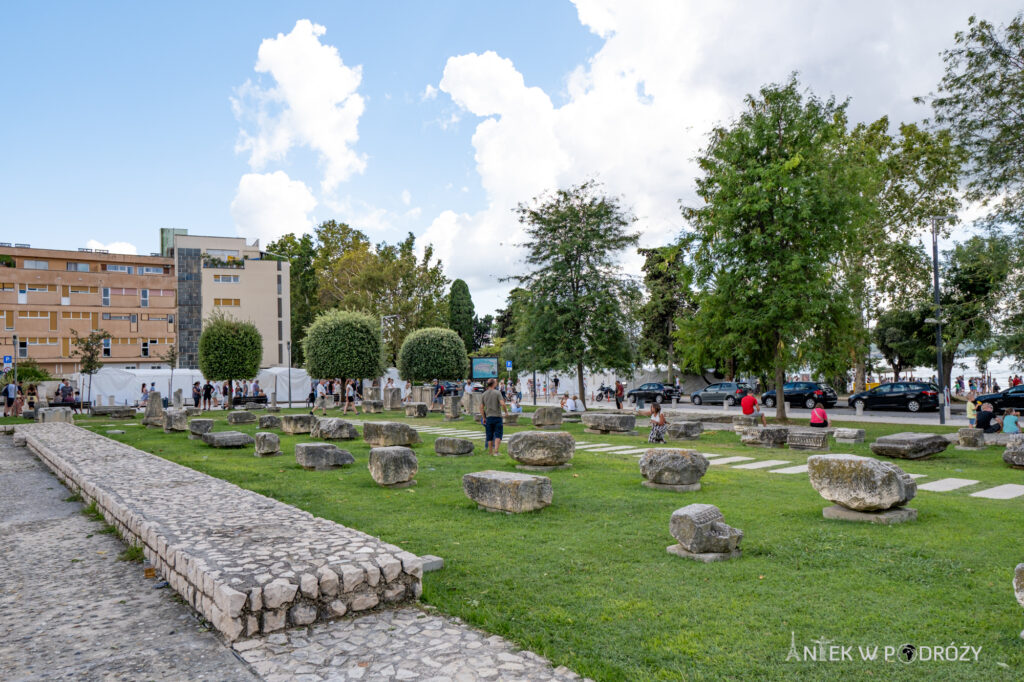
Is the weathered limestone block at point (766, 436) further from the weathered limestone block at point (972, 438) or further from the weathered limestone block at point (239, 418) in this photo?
the weathered limestone block at point (239, 418)

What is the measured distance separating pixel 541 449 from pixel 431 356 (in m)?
27.2

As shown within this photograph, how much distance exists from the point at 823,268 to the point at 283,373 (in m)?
34.8

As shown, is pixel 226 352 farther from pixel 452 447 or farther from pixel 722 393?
pixel 722 393

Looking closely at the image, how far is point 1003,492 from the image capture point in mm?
9547

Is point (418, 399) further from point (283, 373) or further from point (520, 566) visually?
point (520, 566)

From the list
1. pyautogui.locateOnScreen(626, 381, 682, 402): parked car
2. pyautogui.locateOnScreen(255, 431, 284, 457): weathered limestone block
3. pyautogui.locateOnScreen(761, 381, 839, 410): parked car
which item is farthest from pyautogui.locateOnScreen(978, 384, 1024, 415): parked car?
pyautogui.locateOnScreen(255, 431, 284, 457): weathered limestone block

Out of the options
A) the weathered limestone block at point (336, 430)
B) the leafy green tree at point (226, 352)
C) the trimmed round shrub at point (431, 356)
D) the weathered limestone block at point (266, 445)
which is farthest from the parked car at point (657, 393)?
the weathered limestone block at point (266, 445)

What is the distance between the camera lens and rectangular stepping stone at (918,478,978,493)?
32.3 feet

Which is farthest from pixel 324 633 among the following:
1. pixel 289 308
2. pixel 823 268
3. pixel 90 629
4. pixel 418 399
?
pixel 289 308

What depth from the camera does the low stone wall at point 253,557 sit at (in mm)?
4426

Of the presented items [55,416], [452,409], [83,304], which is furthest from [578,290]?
[83,304]

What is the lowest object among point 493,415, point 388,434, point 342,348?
point 388,434

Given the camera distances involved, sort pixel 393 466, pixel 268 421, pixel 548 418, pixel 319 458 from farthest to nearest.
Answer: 1. pixel 548 418
2. pixel 268 421
3. pixel 319 458
4. pixel 393 466

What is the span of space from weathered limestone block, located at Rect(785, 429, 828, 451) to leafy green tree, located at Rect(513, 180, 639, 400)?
1144 centimetres
